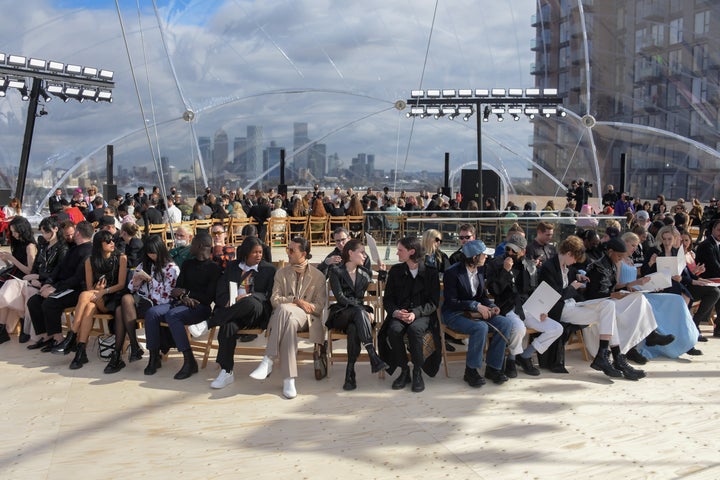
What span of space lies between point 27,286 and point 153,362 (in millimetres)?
2041

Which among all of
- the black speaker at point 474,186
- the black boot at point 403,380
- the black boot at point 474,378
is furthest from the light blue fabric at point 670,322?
the black speaker at point 474,186

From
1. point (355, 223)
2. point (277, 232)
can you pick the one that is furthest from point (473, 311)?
point (355, 223)

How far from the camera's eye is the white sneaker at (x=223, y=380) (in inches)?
195

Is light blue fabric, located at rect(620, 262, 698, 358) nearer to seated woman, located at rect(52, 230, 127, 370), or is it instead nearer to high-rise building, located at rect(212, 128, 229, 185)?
seated woman, located at rect(52, 230, 127, 370)

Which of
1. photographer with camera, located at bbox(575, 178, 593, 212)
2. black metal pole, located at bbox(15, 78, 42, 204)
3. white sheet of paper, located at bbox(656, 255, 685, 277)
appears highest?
black metal pole, located at bbox(15, 78, 42, 204)

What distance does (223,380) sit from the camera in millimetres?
4980

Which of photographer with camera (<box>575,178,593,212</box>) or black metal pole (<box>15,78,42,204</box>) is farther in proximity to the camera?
photographer with camera (<box>575,178,593,212</box>)

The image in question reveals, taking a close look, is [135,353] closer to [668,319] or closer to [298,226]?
[668,319]

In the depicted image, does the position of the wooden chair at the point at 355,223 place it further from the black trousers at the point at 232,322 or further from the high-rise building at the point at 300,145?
the high-rise building at the point at 300,145

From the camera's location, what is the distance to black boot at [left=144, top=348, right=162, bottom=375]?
5285 millimetres

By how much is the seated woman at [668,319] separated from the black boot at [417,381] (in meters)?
2.20

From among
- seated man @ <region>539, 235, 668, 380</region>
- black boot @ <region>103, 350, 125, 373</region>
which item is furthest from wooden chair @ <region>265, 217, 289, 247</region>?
seated man @ <region>539, 235, 668, 380</region>

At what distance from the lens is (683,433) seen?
4.07 m

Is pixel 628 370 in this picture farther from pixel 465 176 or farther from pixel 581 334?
pixel 465 176
